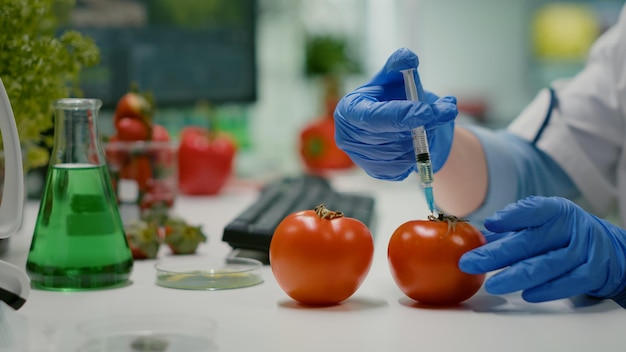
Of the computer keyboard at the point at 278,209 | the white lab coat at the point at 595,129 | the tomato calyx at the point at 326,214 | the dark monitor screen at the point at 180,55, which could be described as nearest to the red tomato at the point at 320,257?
the tomato calyx at the point at 326,214

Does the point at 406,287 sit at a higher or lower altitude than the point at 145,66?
lower

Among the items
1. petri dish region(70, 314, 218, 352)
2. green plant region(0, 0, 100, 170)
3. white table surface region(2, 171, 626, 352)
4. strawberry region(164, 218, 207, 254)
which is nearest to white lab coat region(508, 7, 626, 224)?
white table surface region(2, 171, 626, 352)

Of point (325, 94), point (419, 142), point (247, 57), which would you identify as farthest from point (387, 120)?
point (325, 94)

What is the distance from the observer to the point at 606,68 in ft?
4.54

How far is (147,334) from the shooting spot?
67 centimetres

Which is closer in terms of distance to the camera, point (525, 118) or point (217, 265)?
point (217, 265)

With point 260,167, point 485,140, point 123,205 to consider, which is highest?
point 485,140

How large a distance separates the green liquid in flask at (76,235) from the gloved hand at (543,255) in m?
0.39

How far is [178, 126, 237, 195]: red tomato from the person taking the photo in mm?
1957

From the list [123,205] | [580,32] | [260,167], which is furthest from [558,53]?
[123,205]

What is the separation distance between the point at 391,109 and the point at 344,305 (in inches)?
8.2

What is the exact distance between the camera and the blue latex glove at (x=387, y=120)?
83 cm

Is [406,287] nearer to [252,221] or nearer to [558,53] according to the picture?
Result: [252,221]

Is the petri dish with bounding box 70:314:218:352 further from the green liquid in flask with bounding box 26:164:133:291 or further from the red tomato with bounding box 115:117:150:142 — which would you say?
the red tomato with bounding box 115:117:150:142
